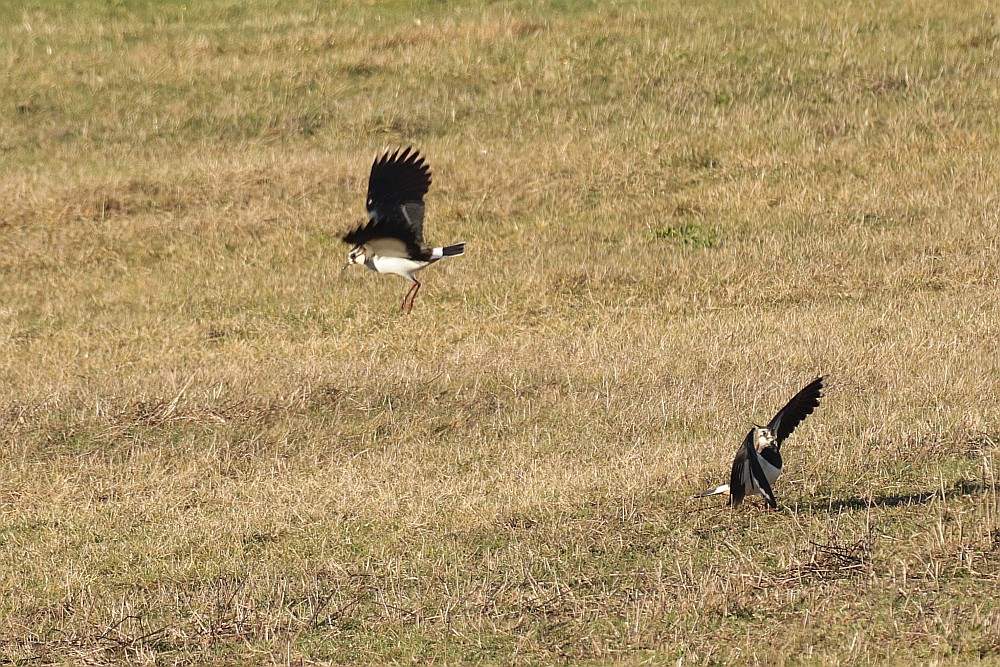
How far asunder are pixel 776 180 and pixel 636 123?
93.8 inches

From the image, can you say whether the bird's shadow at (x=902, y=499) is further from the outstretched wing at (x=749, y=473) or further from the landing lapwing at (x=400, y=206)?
the landing lapwing at (x=400, y=206)

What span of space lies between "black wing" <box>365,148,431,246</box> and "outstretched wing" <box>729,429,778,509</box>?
3459 millimetres

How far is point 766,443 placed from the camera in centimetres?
605

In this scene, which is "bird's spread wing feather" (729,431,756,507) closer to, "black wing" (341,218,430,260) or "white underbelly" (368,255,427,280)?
"black wing" (341,218,430,260)

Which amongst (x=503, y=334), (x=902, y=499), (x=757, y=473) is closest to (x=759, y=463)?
(x=757, y=473)

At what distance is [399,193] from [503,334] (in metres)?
2.24

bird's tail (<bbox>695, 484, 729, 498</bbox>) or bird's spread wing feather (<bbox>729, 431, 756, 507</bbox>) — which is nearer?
bird's spread wing feather (<bbox>729, 431, 756, 507</bbox>)

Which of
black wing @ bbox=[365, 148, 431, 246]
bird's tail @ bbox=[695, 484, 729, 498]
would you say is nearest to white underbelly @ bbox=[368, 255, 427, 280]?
black wing @ bbox=[365, 148, 431, 246]

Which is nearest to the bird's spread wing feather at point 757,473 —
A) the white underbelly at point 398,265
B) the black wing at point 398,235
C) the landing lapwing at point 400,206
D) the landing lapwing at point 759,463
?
the landing lapwing at point 759,463

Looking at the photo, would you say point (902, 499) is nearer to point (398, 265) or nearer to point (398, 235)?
point (398, 235)

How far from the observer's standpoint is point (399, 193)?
8.96 metres

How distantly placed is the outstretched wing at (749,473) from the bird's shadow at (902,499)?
0.38 metres

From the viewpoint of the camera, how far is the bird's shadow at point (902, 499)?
248 inches

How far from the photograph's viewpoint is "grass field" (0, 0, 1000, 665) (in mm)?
5496
